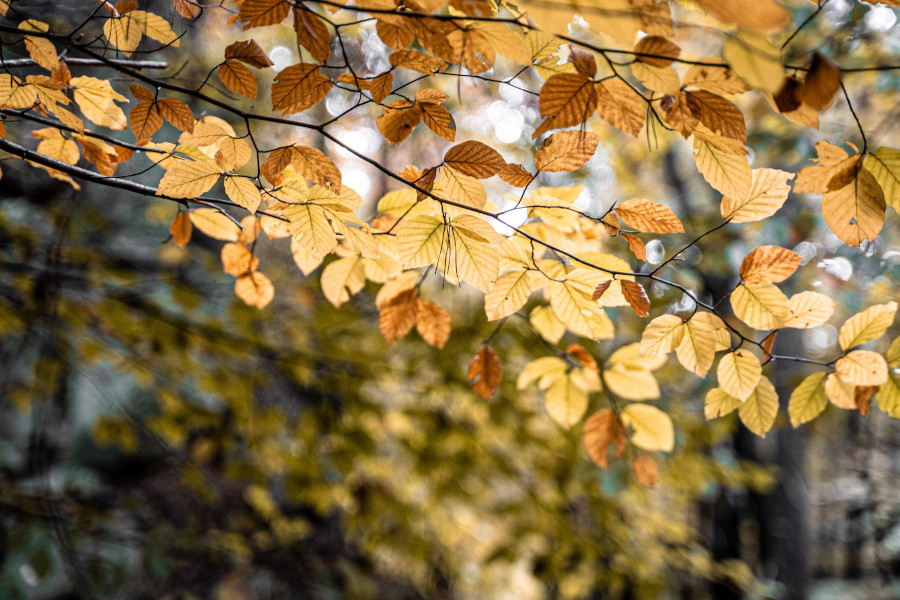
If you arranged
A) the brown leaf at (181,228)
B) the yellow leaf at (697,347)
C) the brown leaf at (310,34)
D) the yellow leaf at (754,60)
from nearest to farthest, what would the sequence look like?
the yellow leaf at (754,60)
the brown leaf at (310,34)
the yellow leaf at (697,347)
the brown leaf at (181,228)

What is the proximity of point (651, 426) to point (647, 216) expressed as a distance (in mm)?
393

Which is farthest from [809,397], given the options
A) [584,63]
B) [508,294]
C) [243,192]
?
[243,192]

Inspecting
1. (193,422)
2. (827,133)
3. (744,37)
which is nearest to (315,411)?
(193,422)

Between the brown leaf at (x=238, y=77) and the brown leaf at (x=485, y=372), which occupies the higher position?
the brown leaf at (x=238, y=77)

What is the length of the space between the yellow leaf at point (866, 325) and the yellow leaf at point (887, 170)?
180mm

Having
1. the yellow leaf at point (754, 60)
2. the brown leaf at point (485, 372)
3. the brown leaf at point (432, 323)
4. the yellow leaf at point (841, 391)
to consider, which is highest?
the yellow leaf at point (754, 60)

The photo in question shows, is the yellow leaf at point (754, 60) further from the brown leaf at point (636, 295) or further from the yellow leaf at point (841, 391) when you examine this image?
the yellow leaf at point (841, 391)

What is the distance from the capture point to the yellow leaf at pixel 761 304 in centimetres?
49

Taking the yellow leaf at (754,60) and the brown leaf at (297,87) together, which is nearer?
the yellow leaf at (754,60)

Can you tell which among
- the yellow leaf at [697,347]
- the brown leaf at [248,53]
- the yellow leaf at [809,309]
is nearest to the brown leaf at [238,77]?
the brown leaf at [248,53]

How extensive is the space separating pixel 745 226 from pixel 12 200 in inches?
121

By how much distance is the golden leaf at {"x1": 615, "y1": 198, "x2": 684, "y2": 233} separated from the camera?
0.49 metres

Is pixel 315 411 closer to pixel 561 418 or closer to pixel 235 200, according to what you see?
pixel 561 418

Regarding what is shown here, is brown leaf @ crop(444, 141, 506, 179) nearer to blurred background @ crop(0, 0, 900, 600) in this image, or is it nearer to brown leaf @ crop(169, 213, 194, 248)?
brown leaf @ crop(169, 213, 194, 248)
